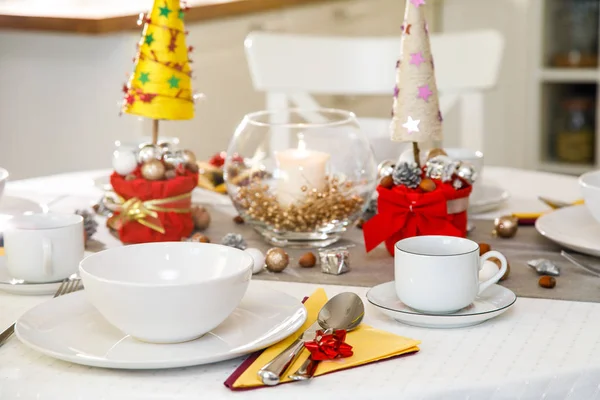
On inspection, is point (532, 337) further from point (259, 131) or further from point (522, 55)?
point (522, 55)

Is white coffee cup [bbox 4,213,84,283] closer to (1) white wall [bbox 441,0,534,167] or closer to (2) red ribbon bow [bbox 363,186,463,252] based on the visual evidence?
Answer: (2) red ribbon bow [bbox 363,186,463,252]

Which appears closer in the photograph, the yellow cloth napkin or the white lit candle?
the yellow cloth napkin

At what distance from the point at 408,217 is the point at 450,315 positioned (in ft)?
0.88

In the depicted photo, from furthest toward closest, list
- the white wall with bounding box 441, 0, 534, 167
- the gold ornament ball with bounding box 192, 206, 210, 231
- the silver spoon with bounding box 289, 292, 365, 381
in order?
the white wall with bounding box 441, 0, 534, 167
the gold ornament ball with bounding box 192, 206, 210, 231
the silver spoon with bounding box 289, 292, 365, 381

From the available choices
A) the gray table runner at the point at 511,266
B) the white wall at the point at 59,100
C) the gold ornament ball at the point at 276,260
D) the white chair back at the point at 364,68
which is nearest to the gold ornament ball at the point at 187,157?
the gray table runner at the point at 511,266

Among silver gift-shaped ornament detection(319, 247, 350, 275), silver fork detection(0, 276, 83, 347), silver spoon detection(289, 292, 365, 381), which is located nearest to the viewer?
silver spoon detection(289, 292, 365, 381)

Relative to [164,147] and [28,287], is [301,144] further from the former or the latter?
[28,287]

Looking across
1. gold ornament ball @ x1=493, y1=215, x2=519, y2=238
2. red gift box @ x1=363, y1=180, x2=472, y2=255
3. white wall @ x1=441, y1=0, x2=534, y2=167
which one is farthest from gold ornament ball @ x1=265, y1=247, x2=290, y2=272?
white wall @ x1=441, y1=0, x2=534, y2=167

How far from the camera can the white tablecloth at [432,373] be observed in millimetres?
632

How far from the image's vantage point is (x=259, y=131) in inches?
43.8

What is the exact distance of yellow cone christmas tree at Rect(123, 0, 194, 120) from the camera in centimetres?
113

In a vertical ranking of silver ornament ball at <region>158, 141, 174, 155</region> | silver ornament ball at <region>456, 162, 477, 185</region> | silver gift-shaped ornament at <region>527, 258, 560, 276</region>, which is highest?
silver ornament ball at <region>158, 141, 174, 155</region>

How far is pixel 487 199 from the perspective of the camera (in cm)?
130

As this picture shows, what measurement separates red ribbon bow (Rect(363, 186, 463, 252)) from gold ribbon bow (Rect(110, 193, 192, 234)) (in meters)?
0.26
